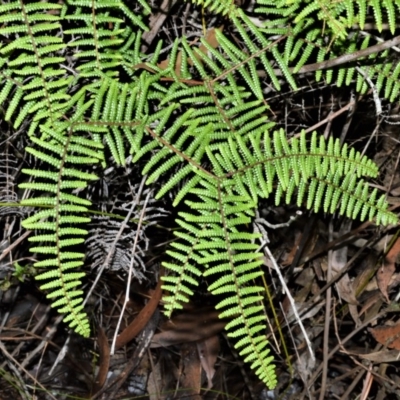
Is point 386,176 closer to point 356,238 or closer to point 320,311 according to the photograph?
point 356,238

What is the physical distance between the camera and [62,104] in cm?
158

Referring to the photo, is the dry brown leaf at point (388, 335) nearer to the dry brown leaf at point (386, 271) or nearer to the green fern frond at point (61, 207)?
the dry brown leaf at point (386, 271)

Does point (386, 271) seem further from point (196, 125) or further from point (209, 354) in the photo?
point (196, 125)

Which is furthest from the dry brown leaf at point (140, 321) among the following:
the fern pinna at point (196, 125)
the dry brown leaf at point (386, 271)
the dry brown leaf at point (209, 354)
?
the dry brown leaf at point (386, 271)

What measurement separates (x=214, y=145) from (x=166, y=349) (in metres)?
1.24

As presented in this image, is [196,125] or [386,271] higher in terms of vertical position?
[196,125]

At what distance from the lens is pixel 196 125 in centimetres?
160

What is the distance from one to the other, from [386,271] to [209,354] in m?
0.82

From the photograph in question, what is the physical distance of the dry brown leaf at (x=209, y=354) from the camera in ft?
8.23

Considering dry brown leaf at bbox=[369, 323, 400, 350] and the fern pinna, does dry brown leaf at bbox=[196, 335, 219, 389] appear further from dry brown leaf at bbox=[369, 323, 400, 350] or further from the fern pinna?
the fern pinna

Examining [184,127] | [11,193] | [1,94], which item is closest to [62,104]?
[1,94]

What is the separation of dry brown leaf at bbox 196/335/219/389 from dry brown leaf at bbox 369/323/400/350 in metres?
0.66

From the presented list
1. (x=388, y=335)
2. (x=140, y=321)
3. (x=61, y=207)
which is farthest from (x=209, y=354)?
(x=61, y=207)

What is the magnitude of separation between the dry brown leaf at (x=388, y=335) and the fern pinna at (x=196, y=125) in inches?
34.4
